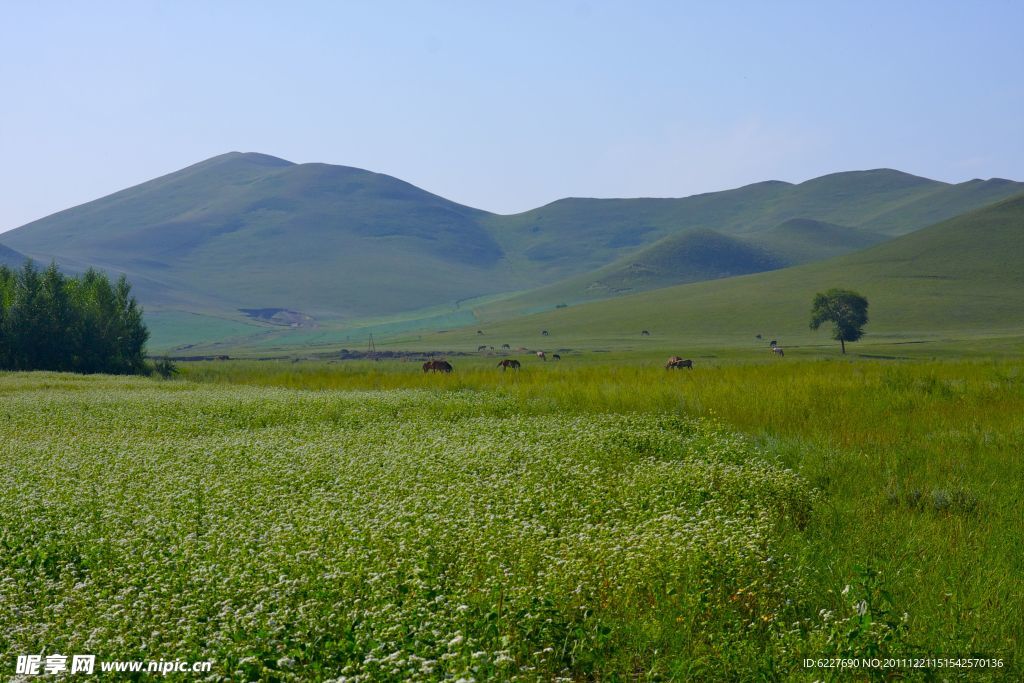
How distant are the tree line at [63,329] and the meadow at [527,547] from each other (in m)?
32.7

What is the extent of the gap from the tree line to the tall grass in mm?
27699

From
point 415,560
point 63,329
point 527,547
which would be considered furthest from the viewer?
point 63,329

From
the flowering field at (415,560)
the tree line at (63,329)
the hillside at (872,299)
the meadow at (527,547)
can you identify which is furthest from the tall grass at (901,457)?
the hillside at (872,299)

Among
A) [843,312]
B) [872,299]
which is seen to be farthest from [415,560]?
[872,299]

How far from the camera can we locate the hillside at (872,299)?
112562 millimetres

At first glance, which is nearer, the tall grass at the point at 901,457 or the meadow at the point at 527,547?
the meadow at the point at 527,547

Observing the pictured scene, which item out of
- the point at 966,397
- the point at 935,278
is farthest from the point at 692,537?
the point at 935,278

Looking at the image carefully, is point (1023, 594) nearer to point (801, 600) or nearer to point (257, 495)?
point (801, 600)

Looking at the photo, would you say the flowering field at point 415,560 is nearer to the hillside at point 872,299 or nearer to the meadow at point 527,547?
the meadow at point 527,547

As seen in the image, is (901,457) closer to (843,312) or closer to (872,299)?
(843,312)

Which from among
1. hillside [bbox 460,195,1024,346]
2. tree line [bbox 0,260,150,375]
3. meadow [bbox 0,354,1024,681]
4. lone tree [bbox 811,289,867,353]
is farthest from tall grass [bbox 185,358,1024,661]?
hillside [bbox 460,195,1024,346]

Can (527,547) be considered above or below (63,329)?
below

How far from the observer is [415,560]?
725 centimetres

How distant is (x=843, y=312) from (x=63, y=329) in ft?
224
